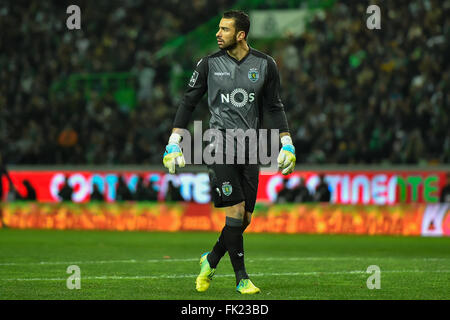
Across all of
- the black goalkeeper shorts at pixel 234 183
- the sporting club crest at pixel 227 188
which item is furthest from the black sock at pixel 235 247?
the sporting club crest at pixel 227 188

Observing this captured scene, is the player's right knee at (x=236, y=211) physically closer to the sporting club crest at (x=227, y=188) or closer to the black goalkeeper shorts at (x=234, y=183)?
the black goalkeeper shorts at (x=234, y=183)

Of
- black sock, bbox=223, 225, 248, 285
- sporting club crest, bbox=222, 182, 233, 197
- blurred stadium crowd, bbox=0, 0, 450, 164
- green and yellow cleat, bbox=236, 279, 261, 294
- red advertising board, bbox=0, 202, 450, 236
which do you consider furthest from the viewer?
blurred stadium crowd, bbox=0, 0, 450, 164

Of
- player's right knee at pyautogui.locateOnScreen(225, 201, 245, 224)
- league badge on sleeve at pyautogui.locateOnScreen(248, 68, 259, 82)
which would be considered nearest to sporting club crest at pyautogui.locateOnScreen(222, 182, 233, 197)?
player's right knee at pyautogui.locateOnScreen(225, 201, 245, 224)

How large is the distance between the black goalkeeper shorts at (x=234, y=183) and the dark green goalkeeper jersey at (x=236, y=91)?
38cm

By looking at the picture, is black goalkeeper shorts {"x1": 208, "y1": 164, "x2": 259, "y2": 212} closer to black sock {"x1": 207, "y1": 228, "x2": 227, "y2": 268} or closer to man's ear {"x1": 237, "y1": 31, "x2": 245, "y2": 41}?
black sock {"x1": 207, "y1": 228, "x2": 227, "y2": 268}

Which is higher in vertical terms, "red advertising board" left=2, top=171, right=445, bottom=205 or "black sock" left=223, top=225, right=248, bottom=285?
"black sock" left=223, top=225, right=248, bottom=285

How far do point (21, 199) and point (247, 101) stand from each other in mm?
17539

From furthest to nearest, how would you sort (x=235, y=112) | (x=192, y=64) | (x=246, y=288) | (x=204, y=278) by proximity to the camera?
(x=192, y=64), (x=204, y=278), (x=235, y=112), (x=246, y=288)

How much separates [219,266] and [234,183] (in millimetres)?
3184

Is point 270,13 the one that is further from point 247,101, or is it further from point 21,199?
point 247,101

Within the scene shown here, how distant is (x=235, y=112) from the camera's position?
28.6 ft

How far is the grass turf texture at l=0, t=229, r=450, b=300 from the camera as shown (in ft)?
28.4

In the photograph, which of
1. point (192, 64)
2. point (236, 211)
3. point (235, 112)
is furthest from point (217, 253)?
point (192, 64)

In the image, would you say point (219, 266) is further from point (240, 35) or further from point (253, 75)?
point (240, 35)
